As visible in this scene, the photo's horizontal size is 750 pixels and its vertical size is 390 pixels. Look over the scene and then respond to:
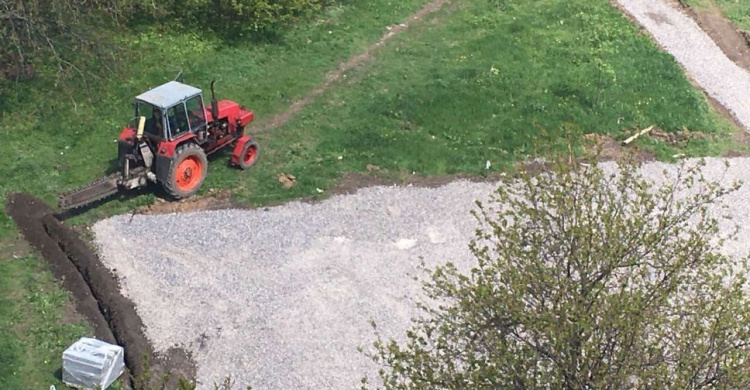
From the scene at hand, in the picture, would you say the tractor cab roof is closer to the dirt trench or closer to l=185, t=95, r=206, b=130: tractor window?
l=185, t=95, r=206, b=130: tractor window

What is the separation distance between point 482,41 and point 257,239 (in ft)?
46.8

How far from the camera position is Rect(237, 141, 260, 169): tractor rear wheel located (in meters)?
22.8

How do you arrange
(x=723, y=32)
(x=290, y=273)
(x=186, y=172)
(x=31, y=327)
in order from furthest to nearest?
(x=723, y=32)
(x=186, y=172)
(x=290, y=273)
(x=31, y=327)

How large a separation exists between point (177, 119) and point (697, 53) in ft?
64.8

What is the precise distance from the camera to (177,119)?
837 inches

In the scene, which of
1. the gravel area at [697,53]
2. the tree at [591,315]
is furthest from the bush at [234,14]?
the tree at [591,315]

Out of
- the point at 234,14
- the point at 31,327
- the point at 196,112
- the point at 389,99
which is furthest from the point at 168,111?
the point at 234,14

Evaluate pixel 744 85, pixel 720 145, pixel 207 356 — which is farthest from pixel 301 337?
pixel 744 85

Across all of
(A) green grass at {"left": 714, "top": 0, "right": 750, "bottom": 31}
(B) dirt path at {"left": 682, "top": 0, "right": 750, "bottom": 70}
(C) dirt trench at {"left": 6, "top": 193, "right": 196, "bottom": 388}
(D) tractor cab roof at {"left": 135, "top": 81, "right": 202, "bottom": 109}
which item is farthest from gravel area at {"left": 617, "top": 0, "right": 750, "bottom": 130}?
(C) dirt trench at {"left": 6, "top": 193, "right": 196, "bottom": 388}

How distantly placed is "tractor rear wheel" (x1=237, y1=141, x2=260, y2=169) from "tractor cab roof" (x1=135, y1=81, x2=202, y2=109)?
2116 millimetres

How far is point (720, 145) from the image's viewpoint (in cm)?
2547

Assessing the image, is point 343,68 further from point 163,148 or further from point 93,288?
point 93,288

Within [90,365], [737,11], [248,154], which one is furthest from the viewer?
[737,11]

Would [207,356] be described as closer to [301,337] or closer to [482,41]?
[301,337]
